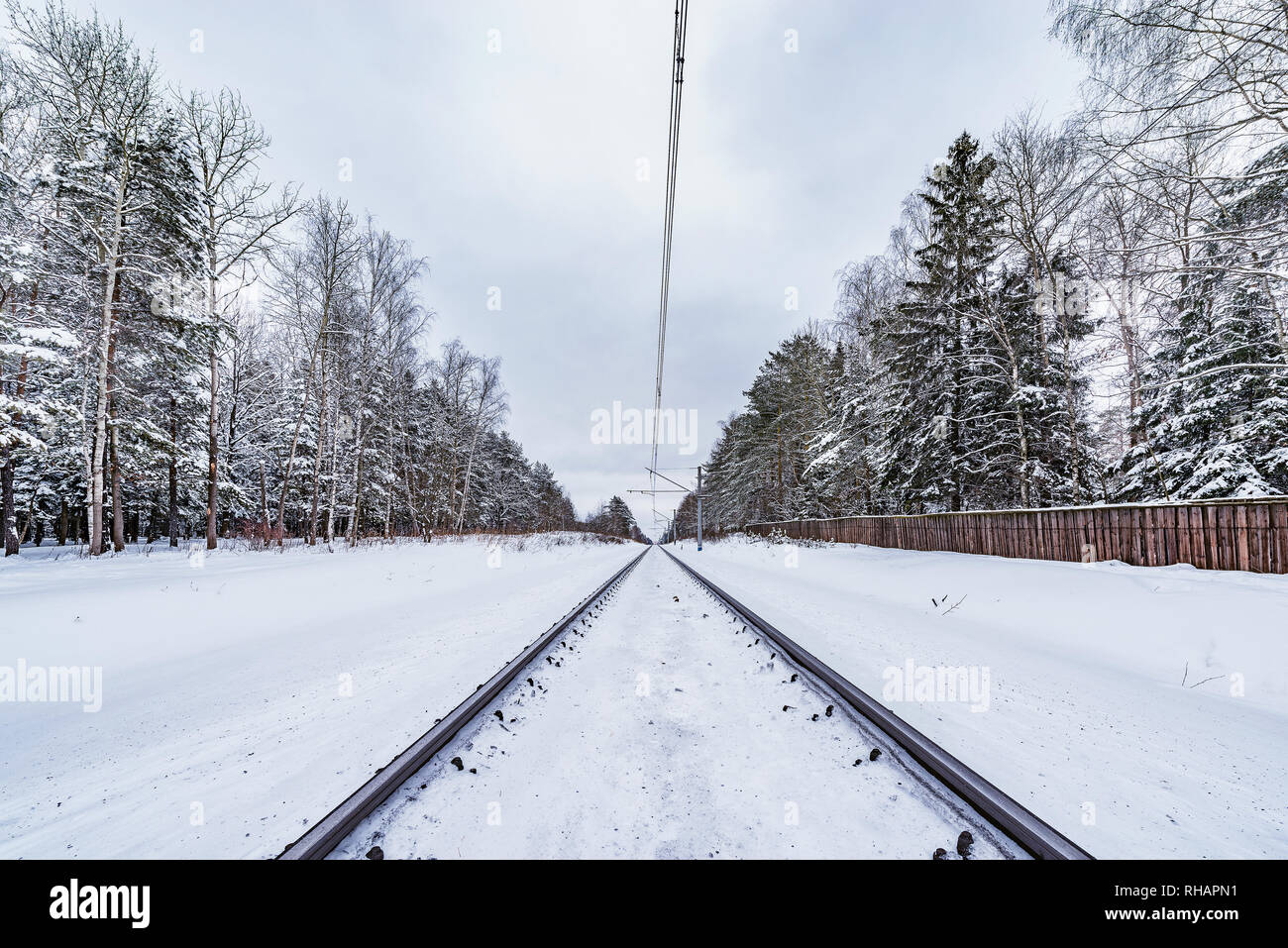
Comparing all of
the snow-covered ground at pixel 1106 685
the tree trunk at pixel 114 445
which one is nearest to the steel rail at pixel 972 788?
the snow-covered ground at pixel 1106 685

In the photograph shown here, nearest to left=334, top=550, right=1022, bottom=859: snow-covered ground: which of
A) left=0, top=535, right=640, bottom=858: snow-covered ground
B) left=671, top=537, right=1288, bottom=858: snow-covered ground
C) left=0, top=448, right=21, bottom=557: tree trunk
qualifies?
left=0, top=535, right=640, bottom=858: snow-covered ground

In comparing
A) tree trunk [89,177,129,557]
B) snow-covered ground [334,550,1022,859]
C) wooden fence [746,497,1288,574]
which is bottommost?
snow-covered ground [334,550,1022,859]

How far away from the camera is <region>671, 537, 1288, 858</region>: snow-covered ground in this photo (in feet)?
6.68

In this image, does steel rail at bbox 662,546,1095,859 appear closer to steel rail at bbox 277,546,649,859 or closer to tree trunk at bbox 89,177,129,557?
steel rail at bbox 277,546,649,859

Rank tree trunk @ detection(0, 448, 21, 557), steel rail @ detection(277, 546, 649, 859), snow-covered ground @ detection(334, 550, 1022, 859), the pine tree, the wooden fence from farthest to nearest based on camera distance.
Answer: the pine tree → tree trunk @ detection(0, 448, 21, 557) → the wooden fence → snow-covered ground @ detection(334, 550, 1022, 859) → steel rail @ detection(277, 546, 649, 859)

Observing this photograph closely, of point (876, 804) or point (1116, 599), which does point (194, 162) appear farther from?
point (1116, 599)

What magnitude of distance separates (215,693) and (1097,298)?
18.1m

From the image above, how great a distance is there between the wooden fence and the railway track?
26.5 ft

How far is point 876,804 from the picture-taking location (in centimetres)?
188

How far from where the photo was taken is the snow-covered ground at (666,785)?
1627 mm

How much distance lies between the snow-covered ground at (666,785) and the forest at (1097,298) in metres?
8.80

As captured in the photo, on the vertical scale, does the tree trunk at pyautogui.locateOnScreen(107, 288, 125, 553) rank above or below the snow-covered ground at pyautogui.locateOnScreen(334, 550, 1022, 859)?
above

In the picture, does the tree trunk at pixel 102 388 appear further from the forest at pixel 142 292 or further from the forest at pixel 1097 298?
the forest at pixel 1097 298
